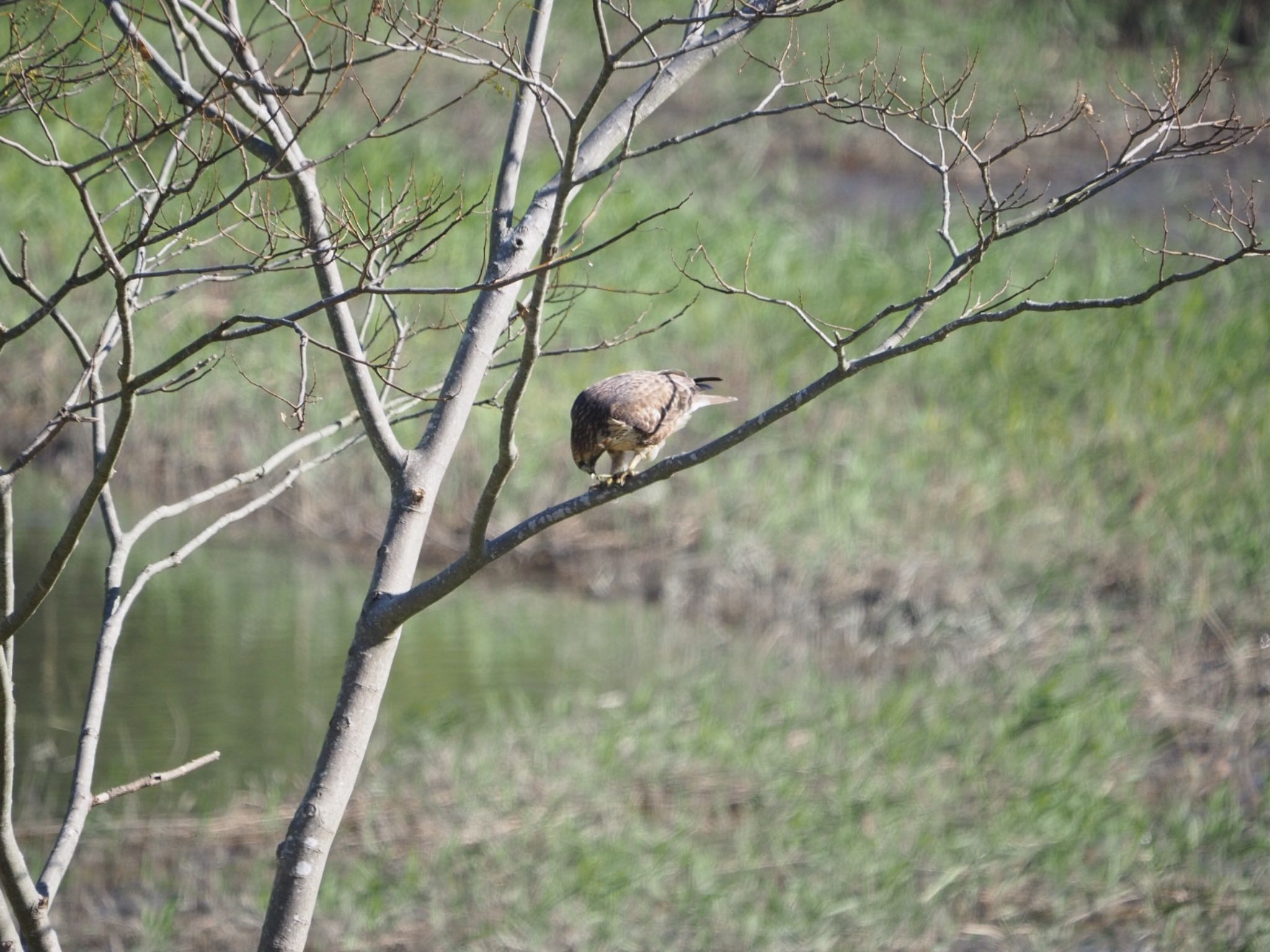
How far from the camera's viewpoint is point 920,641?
7.23 metres

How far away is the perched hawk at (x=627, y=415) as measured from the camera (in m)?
3.59

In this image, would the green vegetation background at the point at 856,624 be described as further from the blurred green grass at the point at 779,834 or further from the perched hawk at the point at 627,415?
the perched hawk at the point at 627,415

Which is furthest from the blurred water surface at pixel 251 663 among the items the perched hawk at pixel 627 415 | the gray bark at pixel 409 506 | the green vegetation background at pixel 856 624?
the gray bark at pixel 409 506

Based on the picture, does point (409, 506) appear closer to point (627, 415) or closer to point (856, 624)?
point (627, 415)

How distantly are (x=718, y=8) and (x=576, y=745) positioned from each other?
8.94 ft

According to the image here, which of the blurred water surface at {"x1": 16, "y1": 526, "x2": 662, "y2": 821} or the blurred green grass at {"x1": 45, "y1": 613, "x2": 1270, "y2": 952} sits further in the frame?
the blurred water surface at {"x1": 16, "y1": 526, "x2": 662, "y2": 821}

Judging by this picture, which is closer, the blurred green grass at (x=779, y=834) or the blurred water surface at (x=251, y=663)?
the blurred green grass at (x=779, y=834)

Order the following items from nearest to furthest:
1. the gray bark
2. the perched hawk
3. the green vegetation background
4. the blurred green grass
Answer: the gray bark < the perched hawk < the blurred green grass < the green vegetation background

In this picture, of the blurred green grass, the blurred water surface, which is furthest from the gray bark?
the blurred water surface

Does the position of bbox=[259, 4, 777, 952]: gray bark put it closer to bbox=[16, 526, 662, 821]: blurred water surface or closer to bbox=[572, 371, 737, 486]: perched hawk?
bbox=[572, 371, 737, 486]: perched hawk

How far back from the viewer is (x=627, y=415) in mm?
3580

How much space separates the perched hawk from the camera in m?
3.59

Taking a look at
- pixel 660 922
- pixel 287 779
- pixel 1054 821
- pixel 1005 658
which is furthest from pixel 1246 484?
pixel 287 779

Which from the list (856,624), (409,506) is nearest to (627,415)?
(409,506)
